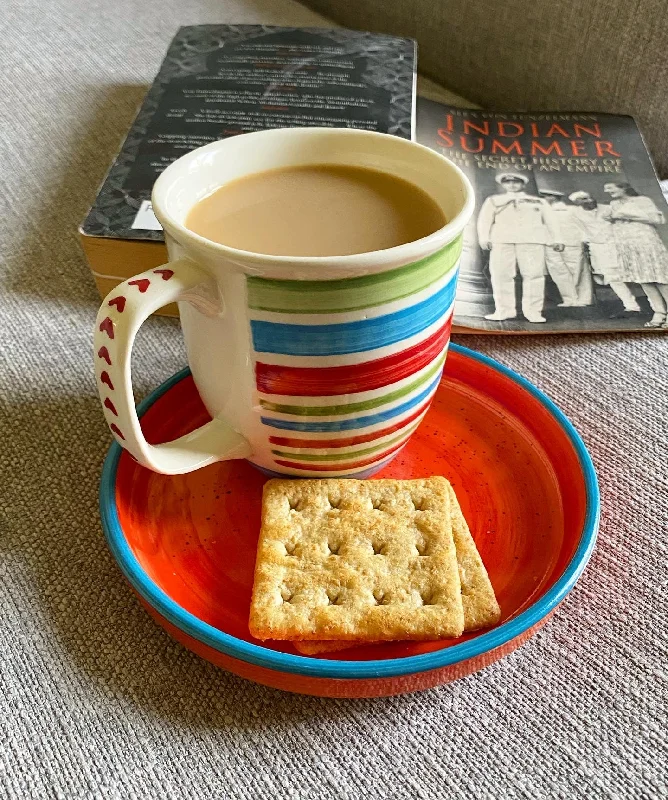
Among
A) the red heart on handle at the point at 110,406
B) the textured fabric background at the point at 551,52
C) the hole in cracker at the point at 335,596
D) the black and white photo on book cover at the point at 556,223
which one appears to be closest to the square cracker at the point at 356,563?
the hole in cracker at the point at 335,596

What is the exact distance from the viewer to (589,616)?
0.44 metres

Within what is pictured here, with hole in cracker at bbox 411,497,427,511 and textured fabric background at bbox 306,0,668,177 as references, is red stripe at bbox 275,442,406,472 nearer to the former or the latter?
hole in cracker at bbox 411,497,427,511

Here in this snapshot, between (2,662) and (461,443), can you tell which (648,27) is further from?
(2,662)

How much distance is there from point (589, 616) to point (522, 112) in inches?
26.3

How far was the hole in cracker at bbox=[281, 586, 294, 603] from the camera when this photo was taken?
15.9 inches

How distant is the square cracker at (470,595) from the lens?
397 mm

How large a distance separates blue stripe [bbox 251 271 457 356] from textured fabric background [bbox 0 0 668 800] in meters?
0.18

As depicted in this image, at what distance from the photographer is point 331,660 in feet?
1.25

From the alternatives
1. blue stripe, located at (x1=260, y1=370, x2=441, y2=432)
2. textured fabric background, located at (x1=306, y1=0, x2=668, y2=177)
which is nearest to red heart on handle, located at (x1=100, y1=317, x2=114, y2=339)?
blue stripe, located at (x1=260, y1=370, x2=441, y2=432)

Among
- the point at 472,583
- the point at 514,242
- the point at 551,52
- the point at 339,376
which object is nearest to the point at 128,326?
the point at 339,376

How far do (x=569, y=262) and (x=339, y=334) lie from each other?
0.38 m

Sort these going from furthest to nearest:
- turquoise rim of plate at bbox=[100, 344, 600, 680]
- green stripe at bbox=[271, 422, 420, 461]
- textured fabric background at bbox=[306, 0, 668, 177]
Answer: textured fabric background at bbox=[306, 0, 668, 177] → green stripe at bbox=[271, 422, 420, 461] → turquoise rim of plate at bbox=[100, 344, 600, 680]

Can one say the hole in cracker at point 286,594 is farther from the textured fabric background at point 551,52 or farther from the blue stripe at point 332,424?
the textured fabric background at point 551,52

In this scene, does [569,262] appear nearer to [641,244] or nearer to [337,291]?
[641,244]
